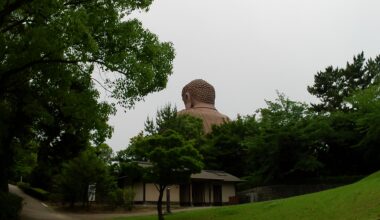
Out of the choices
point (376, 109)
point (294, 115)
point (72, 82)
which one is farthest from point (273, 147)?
point (72, 82)

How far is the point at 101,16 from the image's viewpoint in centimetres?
1288

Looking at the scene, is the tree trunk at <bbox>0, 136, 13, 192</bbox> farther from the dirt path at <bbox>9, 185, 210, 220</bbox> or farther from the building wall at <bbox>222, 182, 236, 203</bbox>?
the building wall at <bbox>222, 182, 236, 203</bbox>

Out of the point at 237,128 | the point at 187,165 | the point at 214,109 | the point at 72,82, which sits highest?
the point at 214,109

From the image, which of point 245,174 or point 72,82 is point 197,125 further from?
point 72,82

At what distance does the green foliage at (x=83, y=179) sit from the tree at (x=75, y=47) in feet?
45.8

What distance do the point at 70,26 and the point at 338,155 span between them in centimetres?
2446

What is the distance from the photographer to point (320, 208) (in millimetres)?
17594

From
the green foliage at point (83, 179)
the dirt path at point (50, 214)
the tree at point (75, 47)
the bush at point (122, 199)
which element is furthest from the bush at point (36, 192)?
the tree at point (75, 47)

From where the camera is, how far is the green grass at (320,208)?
15855mm

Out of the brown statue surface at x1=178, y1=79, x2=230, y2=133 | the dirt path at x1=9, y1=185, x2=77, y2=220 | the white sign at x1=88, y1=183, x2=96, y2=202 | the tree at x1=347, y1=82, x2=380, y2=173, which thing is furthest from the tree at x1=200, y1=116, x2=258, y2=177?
the brown statue surface at x1=178, y1=79, x2=230, y2=133

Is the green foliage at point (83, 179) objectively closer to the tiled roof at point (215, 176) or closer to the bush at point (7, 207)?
the tiled roof at point (215, 176)

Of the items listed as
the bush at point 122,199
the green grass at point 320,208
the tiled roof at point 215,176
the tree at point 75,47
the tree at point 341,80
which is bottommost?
the green grass at point 320,208

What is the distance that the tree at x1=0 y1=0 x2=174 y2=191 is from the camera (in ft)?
38.9

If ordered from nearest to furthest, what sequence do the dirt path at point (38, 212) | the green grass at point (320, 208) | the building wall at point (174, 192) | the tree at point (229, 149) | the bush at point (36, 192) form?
the green grass at point (320, 208), the dirt path at point (38, 212), the building wall at point (174, 192), the bush at point (36, 192), the tree at point (229, 149)
